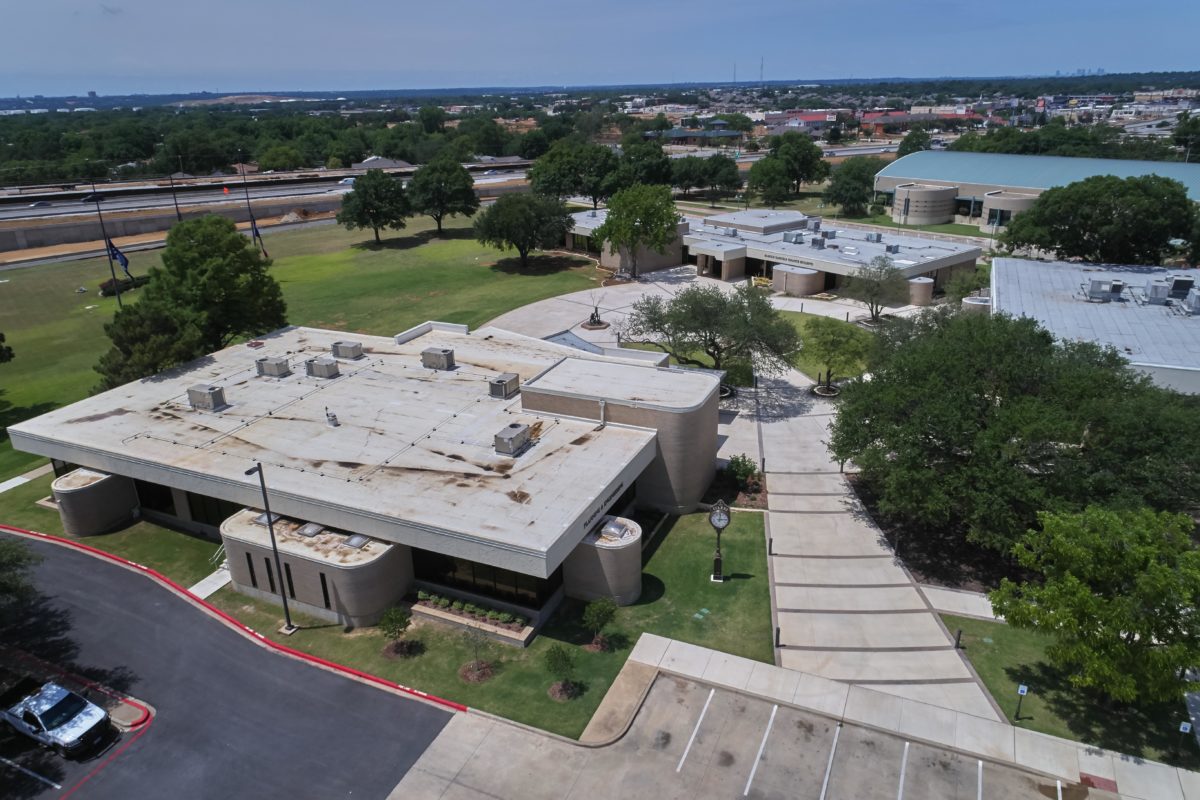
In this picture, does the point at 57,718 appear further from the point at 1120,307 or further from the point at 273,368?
the point at 1120,307

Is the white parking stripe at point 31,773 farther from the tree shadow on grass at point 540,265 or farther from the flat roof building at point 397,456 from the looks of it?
the tree shadow on grass at point 540,265

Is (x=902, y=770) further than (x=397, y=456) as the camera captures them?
No

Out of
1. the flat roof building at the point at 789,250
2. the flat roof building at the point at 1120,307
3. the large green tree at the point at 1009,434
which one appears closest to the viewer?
the large green tree at the point at 1009,434

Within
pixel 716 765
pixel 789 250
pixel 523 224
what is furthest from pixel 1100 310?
pixel 523 224

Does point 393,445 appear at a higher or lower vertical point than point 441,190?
lower

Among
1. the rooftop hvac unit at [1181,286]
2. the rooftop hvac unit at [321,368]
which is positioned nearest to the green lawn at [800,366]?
the rooftop hvac unit at [1181,286]

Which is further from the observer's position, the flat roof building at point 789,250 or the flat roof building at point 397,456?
the flat roof building at point 789,250

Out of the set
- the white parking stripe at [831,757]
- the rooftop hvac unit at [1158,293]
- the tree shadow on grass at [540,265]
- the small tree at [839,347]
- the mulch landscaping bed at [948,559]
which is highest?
the rooftop hvac unit at [1158,293]
